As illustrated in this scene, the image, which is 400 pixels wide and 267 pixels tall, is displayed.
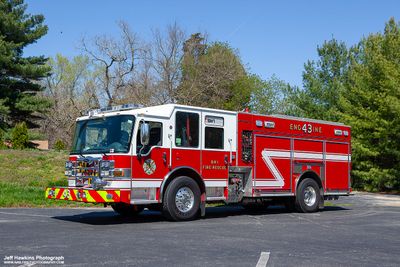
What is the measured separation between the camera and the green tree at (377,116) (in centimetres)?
2969

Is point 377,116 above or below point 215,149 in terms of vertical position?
above

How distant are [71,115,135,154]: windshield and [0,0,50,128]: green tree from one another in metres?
20.4

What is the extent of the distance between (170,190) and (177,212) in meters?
0.56

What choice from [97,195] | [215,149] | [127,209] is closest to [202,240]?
[97,195]

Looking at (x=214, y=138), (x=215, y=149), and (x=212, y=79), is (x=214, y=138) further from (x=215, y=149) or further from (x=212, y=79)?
(x=212, y=79)

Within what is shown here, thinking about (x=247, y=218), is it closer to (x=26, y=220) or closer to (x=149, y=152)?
(x=149, y=152)

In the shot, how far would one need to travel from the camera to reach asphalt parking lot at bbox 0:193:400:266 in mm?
7453

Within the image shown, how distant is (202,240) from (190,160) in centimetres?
372

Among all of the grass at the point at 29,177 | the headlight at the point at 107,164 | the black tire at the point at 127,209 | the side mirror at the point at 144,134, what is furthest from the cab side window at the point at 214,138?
the grass at the point at 29,177

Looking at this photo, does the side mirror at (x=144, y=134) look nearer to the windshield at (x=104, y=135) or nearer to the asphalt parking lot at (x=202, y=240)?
the windshield at (x=104, y=135)

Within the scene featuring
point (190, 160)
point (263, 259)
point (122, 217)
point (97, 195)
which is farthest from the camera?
point (122, 217)

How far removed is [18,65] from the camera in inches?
1282

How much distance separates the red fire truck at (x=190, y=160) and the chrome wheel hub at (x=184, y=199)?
0.02 meters

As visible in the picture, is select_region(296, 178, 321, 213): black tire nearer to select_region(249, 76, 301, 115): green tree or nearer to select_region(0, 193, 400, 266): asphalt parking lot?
select_region(0, 193, 400, 266): asphalt parking lot
